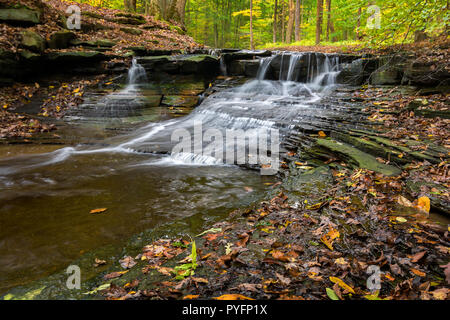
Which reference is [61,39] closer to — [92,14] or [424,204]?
[92,14]

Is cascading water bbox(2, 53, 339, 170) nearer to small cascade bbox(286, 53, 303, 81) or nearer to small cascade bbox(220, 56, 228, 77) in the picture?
small cascade bbox(286, 53, 303, 81)

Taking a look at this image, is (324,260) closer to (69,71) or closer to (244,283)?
(244,283)

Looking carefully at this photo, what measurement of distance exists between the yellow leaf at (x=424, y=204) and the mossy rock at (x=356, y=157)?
93cm

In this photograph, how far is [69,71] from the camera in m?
11.0

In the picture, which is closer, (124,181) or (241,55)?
(124,181)

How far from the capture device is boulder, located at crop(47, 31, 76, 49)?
10.5 meters

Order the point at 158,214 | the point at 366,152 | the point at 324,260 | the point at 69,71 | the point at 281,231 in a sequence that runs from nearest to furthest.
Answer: the point at 324,260
the point at 281,231
the point at 158,214
the point at 366,152
the point at 69,71

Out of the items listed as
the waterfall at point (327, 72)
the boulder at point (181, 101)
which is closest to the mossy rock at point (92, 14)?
the boulder at point (181, 101)

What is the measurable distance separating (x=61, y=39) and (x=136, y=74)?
359cm

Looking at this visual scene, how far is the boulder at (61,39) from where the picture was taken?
10461 mm

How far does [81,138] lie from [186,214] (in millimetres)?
6172

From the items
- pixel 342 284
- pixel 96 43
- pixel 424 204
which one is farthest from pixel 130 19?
pixel 342 284

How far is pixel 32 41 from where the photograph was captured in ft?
31.6
